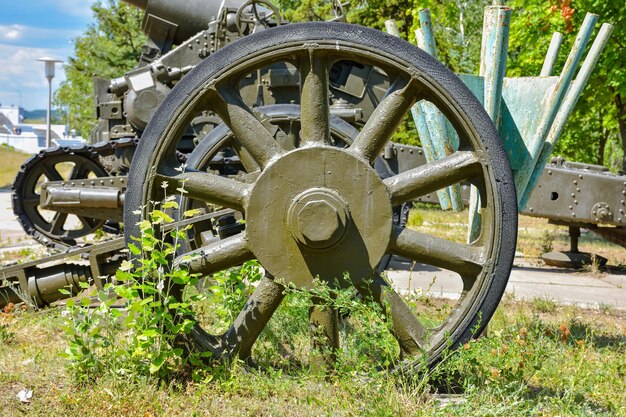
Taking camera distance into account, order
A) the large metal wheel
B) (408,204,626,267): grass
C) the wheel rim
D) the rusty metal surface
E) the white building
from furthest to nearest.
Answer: the white building
(408,204,626,267): grass
the wheel rim
the rusty metal surface
the large metal wheel

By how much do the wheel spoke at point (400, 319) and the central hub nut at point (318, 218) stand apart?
334mm

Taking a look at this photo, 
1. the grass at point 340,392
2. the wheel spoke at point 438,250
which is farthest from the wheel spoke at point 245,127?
the grass at point 340,392

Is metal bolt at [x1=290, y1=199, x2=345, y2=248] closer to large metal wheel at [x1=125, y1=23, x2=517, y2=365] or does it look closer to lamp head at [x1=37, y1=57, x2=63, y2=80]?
large metal wheel at [x1=125, y1=23, x2=517, y2=365]

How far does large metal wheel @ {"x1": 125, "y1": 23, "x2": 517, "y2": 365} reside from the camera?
3842mm

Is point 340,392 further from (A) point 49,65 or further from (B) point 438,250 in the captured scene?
(A) point 49,65

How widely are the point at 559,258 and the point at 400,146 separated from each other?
2.59 meters

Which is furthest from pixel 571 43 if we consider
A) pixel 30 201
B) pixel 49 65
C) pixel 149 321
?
pixel 49 65

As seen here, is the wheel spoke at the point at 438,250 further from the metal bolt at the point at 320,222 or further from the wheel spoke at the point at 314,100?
the wheel spoke at the point at 314,100

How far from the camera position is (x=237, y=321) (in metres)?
4.09

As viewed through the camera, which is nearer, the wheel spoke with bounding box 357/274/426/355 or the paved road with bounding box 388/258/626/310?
the wheel spoke with bounding box 357/274/426/355

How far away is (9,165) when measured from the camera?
3419cm

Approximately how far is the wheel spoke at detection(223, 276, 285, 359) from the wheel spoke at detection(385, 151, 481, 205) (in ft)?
2.42

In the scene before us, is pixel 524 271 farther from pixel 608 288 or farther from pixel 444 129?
pixel 444 129

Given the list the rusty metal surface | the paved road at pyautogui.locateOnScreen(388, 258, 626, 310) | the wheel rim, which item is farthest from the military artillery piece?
the wheel rim
